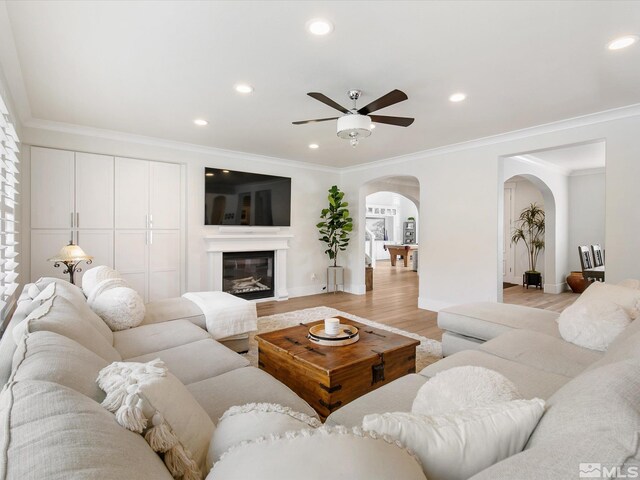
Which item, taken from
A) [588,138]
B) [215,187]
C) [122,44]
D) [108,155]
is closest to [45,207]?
[108,155]

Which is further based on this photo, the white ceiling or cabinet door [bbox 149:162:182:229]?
cabinet door [bbox 149:162:182:229]

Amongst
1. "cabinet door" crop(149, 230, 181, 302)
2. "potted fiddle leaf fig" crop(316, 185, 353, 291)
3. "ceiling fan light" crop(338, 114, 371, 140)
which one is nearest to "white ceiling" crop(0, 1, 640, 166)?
"ceiling fan light" crop(338, 114, 371, 140)

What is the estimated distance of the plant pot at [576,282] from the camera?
629 cm

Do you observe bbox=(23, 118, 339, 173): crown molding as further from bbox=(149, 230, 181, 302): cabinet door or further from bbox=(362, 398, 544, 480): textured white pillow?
bbox=(362, 398, 544, 480): textured white pillow

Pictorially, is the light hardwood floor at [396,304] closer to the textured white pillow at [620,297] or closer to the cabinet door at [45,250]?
the textured white pillow at [620,297]

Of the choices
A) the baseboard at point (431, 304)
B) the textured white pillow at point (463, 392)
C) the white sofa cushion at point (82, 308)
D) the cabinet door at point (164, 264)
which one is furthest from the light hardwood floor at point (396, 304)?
the textured white pillow at point (463, 392)

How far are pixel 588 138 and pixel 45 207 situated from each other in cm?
635

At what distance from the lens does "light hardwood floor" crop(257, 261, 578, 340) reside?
443cm

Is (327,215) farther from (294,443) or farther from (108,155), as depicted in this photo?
(294,443)

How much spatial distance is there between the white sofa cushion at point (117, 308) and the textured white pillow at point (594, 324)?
3.08 metres

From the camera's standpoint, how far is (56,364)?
927 millimetres

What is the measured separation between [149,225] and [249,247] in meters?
1.54

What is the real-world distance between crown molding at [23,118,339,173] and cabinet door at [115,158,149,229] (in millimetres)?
294

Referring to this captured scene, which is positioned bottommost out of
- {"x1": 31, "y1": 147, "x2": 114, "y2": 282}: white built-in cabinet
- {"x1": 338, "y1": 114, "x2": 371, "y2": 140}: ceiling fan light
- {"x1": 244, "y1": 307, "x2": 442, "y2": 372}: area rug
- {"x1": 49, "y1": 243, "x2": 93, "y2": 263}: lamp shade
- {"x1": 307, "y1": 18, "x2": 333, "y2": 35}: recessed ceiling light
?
{"x1": 244, "y1": 307, "x2": 442, "y2": 372}: area rug
